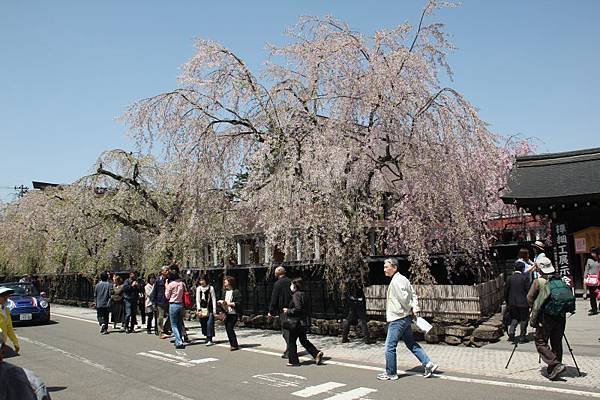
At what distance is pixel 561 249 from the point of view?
17.3m

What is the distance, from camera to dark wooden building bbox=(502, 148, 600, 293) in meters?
16.5

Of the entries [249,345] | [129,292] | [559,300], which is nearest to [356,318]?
[249,345]

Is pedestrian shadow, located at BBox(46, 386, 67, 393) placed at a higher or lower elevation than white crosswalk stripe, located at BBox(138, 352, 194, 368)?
higher

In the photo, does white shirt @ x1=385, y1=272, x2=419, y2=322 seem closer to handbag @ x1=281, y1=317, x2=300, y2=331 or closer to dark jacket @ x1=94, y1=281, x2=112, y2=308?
handbag @ x1=281, y1=317, x2=300, y2=331

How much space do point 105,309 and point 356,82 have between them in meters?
9.87

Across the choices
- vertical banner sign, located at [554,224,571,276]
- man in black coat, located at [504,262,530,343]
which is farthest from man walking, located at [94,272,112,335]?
vertical banner sign, located at [554,224,571,276]

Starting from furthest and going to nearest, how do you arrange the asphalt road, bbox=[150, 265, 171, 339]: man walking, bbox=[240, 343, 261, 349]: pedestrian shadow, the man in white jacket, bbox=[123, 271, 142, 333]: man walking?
bbox=[123, 271, 142, 333]: man walking < bbox=[150, 265, 171, 339]: man walking < bbox=[240, 343, 261, 349]: pedestrian shadow < the man in white jacket < the asphalt road

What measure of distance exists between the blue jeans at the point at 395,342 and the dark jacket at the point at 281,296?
2375mm

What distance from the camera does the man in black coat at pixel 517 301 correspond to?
991 cm

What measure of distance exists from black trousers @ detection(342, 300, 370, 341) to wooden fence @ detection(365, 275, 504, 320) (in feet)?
2.42

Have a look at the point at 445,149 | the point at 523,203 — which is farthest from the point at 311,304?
the point at 523,203

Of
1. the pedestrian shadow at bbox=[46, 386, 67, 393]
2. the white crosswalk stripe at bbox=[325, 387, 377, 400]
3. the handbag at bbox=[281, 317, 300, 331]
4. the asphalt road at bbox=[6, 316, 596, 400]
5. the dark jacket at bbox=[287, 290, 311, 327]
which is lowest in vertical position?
the white crosswalk stripe at bbox=[325, 387, 377, 400]

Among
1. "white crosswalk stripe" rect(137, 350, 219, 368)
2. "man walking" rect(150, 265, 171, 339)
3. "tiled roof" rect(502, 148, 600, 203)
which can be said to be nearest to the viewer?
"white crosswalk stripe" rect(137, 350, 219, 368)

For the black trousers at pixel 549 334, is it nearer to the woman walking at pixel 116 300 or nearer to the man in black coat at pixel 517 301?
the man in black coat at pixel 517 301
